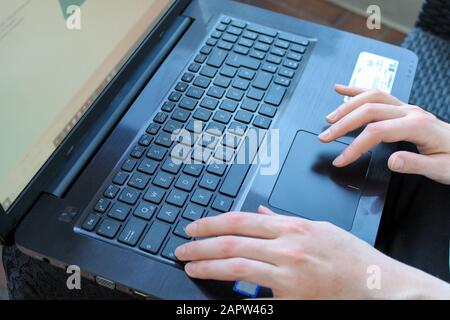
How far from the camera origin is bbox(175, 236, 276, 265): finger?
527 mm

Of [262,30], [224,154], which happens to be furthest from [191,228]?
[262,30]

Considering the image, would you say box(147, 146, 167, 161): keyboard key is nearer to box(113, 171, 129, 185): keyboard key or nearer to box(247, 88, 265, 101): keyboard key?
box(113, 171, 129, 185): keyboard key

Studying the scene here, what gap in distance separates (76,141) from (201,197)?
174 mm

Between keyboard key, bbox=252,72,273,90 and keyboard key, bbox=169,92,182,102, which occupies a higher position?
keyboard key, bbox=252,72,273,90

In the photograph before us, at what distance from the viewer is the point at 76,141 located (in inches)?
24.7

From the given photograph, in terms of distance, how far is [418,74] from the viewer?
3.11ft

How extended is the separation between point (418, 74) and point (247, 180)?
1.67ft

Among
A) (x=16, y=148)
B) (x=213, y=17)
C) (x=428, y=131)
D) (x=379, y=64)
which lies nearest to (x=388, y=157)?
(x=428, y=131)

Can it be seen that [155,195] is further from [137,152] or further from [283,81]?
[283,81]

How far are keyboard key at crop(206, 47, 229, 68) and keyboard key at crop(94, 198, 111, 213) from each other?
0.87 ft

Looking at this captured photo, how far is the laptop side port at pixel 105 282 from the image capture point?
529mm

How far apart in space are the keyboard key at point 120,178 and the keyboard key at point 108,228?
0.18ft

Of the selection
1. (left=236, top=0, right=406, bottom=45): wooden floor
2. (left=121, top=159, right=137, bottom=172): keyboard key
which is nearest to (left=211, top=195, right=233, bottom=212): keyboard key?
(left=121, top=159, right=137, bottom=172): keyboard key
